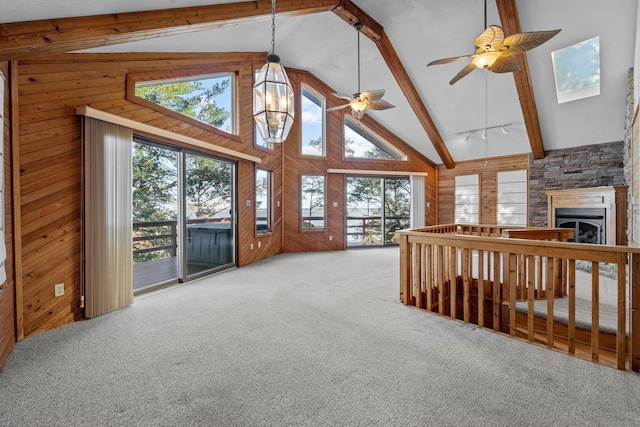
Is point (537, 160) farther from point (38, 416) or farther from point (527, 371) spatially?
point (38, 416)

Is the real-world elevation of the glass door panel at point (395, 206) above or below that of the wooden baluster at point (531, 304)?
above

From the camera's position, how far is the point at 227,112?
5652mm

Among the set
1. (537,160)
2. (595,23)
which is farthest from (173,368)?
(537,160)

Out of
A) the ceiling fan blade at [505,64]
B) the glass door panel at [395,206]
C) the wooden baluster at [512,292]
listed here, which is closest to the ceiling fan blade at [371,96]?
the ceiling fan blade at [505,64]

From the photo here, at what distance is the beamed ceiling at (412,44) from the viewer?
2.51 meters

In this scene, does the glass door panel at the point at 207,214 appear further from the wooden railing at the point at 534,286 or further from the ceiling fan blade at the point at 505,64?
the ceiling fan blade at the point at 505,64

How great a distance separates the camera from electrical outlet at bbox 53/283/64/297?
115 inches

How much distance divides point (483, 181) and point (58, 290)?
346 inches

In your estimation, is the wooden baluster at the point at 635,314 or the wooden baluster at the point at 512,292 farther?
the wooden baluster at the point at 512,292

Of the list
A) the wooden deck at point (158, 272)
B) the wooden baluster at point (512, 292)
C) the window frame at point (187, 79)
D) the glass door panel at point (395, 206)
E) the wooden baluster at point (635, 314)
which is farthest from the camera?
the glass door panel at point (395, 206)

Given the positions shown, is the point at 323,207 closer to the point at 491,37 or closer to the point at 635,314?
the point at 491,37

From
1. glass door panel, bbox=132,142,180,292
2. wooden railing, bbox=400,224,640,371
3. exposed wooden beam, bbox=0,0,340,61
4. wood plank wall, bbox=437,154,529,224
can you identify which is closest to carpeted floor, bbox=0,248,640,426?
wooden railing, bbox=400,224,640,371

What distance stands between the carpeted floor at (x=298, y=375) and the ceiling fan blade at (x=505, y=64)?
3.07 m

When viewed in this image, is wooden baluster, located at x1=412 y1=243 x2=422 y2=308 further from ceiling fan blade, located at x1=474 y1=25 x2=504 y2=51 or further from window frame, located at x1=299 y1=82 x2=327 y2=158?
window frame, located at x1=299 y1=82 x2=327 y2=158
